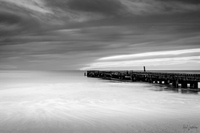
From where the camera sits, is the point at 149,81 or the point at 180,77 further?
the point at 149,81

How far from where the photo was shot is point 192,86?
3275 centimetres

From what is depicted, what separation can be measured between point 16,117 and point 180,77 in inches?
1138

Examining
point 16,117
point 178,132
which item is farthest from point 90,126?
point 16,117

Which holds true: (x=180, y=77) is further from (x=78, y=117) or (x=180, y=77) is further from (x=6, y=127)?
(x=6, y=127)

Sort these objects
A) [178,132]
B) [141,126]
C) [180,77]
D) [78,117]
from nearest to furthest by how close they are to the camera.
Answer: [178,132]
[141,126]
[78,117]
[180,77]

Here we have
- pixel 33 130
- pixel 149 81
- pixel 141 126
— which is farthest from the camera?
pixel 149 81

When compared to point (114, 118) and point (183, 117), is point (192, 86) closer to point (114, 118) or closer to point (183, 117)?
point (183, 117)

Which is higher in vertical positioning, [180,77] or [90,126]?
[180,77]

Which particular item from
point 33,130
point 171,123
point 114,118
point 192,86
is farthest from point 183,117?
point 192,86

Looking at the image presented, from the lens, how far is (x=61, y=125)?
12.5 m

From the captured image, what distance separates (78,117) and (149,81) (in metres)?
37.8

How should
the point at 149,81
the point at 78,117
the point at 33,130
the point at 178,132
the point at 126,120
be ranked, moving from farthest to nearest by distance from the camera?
the point at 149,81 → the point at 78,117 → the point at 126,120 → the point at 33,130 → the point at 178,132

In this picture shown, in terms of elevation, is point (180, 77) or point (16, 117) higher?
point (180, 77)

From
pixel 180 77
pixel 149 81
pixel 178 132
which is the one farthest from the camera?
pixel 149 81
